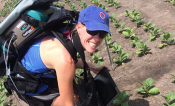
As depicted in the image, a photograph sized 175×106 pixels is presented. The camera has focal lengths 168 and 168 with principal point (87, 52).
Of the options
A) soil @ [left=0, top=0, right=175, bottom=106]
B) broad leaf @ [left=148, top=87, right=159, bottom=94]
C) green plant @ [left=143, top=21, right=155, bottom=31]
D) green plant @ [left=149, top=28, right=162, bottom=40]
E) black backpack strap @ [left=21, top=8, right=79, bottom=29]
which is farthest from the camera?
green plant @ [left=143, top=21, right=155, bottom=31]

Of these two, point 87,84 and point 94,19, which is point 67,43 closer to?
point 94,19

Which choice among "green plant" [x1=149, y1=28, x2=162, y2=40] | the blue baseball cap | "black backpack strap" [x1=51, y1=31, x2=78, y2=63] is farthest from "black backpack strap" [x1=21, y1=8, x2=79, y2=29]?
"green plant" [x1=149, y1=28, x2=162, y2=40]

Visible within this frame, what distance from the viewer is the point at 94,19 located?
2.14 m

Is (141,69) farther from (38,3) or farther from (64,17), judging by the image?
(38,3)

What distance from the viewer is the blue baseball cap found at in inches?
81.8

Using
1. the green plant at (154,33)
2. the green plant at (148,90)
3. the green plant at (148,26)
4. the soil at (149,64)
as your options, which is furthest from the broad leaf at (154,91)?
the green plant at (148,26)

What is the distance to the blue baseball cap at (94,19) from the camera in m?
2.08

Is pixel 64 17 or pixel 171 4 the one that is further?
pixel 171 4

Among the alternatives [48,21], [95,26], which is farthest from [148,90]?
[48,21]

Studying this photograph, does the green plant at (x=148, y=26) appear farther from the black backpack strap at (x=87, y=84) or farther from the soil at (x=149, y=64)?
the black backpack strap at (x=87, y=84)

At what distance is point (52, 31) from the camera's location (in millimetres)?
2129

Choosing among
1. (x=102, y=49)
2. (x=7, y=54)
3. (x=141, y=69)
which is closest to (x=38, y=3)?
(x=7, y=54)

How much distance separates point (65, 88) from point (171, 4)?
6034mm

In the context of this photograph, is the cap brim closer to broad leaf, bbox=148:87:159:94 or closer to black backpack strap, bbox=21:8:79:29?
black backpack strap, bbox=21:8:79:29
